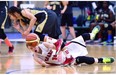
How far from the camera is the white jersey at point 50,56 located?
16.6 ft

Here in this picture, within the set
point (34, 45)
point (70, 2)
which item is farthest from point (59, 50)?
point (70, 2)

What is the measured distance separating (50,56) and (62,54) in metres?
0.18

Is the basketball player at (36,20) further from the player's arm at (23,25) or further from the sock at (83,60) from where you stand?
the sock at (83,60)

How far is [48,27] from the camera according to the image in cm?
596

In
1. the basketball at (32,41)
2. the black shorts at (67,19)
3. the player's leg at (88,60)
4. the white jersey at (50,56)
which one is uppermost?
the black shorts at (67,19)

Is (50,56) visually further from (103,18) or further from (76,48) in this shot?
(103,18)

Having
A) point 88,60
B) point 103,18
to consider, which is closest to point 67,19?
point 103,18

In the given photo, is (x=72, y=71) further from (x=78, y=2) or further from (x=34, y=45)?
(x=78, y=2)

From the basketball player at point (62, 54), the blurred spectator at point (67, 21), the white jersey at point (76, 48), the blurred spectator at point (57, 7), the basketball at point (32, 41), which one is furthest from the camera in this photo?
the blurred spectator at point (67, 21)

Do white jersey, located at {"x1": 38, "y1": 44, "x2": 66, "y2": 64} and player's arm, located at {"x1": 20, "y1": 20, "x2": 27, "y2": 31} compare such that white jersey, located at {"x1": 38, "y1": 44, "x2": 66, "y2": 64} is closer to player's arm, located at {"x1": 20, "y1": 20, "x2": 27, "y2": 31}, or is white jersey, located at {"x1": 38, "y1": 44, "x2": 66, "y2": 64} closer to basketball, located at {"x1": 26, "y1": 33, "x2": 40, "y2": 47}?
basketball, located at {"x1": 26, "y1": 33, "x2": 40, "y2": 47}

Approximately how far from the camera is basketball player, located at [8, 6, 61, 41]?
5641 mm

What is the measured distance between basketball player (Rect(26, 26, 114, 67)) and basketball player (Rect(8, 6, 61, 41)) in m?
0.68

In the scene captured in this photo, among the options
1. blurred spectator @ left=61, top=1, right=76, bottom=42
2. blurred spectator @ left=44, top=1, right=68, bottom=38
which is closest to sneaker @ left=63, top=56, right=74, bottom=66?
blurred spectator @ left=44, top=1, right=68, bottom=38

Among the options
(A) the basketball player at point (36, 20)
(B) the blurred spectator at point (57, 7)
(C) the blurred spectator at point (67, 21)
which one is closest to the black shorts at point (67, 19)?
(C) the blurred spectator at point (67, 21)
